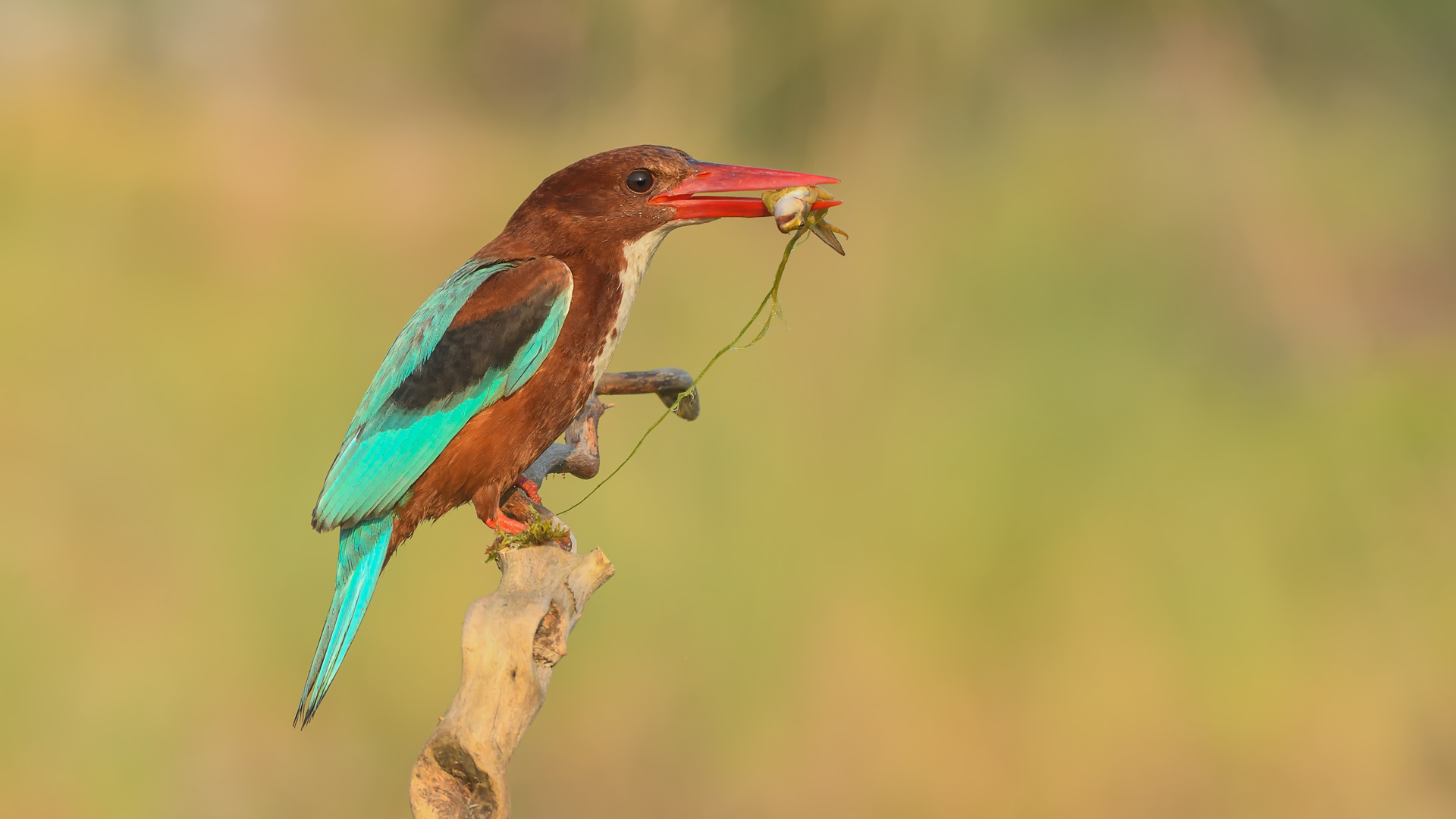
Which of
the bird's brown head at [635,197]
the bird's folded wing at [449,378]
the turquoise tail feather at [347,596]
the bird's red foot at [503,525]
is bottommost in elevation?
the turquoise tail feather at [347,596]

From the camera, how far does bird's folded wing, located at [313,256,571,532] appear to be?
77.5 inches

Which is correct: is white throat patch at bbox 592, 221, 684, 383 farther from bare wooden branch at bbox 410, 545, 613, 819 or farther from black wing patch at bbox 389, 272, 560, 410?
bare wooden branch at bbox 410, 545, 613, 819

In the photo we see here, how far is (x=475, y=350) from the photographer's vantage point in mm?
1983

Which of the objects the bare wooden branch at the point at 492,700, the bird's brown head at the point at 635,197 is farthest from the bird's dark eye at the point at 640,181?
the bare wooden branch at the point at 492,700

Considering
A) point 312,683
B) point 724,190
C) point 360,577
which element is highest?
point 724,190

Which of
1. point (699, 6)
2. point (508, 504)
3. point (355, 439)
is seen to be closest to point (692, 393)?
point (508, 504)

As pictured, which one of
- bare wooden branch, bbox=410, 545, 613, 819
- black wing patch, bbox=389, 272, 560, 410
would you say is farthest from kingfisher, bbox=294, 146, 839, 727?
bare wooden branch, bbox=410, 545, 613, 819

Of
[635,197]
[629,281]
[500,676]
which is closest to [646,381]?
[629,281]

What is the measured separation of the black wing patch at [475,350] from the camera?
6.44 ft

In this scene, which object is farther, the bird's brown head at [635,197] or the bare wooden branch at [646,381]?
the bare wooden branch at [646,381]

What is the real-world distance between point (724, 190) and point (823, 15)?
258 cm

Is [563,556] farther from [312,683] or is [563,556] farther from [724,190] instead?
[724,190]

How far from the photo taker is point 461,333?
6.56ft

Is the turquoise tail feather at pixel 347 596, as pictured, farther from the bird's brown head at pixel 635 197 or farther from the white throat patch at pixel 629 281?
the bird's brown head at pixel 635 197
